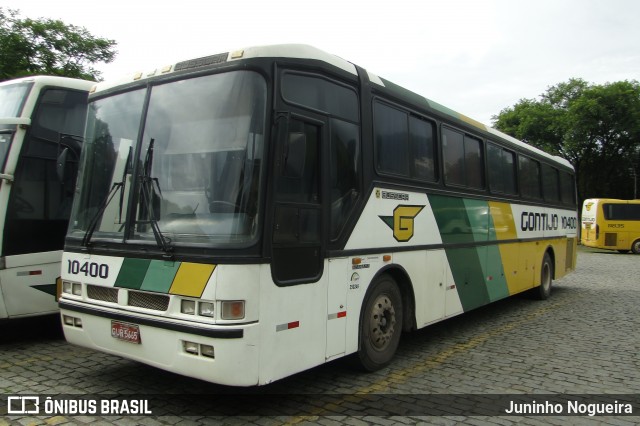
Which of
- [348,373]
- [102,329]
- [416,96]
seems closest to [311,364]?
[348,373]

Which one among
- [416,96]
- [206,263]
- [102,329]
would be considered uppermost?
[416,96]

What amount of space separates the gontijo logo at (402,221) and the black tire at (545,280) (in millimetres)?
6408

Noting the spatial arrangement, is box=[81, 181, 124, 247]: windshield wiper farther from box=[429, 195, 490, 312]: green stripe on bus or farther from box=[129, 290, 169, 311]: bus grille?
box=[429, 195, 490, 312]: green stripe on bus

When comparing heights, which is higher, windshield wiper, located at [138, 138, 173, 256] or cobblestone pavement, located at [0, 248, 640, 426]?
windshield wiper, located at [138, 138, 173, 256]

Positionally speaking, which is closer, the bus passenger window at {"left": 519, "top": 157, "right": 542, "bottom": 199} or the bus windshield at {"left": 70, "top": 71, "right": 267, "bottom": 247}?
the bus windshield at {"left": 70, "top": 71, "right": 267, "bottom": 247}

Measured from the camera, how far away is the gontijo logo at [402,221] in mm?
5887

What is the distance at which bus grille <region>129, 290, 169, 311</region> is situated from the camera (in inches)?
166

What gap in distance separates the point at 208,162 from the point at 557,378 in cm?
445

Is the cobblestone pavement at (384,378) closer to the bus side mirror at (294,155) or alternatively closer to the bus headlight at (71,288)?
the bus headlight at (71,288)

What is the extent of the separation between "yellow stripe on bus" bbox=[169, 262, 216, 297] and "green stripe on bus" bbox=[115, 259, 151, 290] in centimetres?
39

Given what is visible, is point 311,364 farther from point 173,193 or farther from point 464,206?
point 464,206

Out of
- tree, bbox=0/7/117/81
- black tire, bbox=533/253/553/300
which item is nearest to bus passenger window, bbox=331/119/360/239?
black tire, bbox=533/253/553/300

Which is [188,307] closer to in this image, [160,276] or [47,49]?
[160,276]

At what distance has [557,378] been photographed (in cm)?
563
